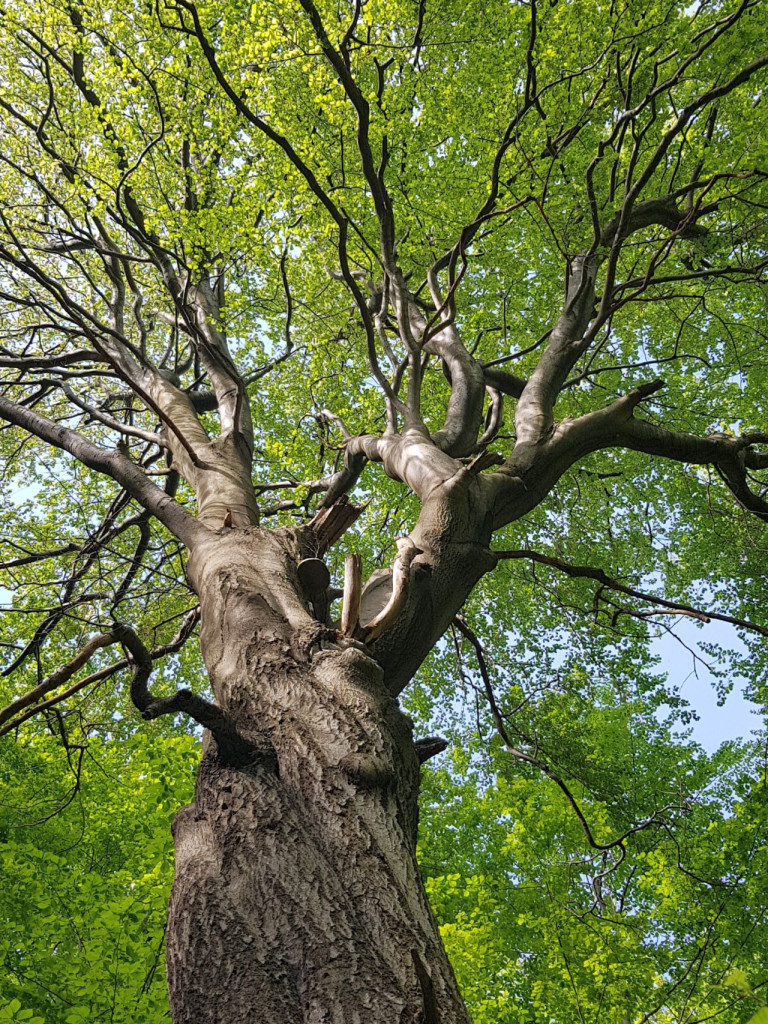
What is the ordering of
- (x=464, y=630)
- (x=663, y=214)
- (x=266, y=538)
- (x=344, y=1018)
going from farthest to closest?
(x=663, y=214), (x=464, y=630), (x=266, y=538), (x=344, y=1018)

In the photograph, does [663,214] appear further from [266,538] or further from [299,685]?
[299,685]

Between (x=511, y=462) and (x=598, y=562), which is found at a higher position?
(x=598, y=562)

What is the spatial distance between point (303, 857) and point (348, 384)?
7.84 m

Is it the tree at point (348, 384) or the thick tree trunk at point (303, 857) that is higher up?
the tree at point (348, 384)

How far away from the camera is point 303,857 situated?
71.1 inches

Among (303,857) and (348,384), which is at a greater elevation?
(348,384)

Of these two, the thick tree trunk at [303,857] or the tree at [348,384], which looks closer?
the thick tree trunk at [303,857]

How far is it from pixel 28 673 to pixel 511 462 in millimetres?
7640

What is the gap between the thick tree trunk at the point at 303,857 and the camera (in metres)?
1.51

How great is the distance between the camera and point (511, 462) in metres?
3.86

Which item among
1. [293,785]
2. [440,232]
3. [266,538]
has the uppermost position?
[440,232]

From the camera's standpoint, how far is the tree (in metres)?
1.97

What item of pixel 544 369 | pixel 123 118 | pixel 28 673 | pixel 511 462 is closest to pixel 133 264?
pixel 123 118

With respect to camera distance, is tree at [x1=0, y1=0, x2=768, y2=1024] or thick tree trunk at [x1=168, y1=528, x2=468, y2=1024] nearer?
thick tree trunk at [x1=168, y1=528, x2=468, y2=1024]
